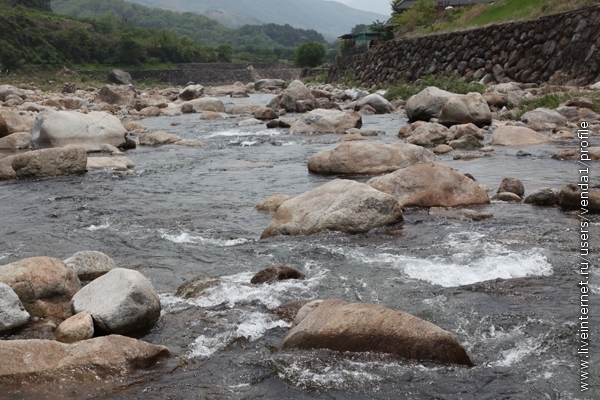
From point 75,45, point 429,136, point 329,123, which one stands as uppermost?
point 429,136

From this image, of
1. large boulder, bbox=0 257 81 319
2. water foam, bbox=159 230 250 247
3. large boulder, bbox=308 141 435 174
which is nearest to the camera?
large boulder, bbox=0 257 81 319

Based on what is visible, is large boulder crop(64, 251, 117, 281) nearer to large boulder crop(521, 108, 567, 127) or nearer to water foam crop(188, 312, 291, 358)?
water foam crop(188, 312, 291, 358)

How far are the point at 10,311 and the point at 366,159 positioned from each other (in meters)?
8.73

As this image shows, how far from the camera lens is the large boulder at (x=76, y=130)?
18.4 m

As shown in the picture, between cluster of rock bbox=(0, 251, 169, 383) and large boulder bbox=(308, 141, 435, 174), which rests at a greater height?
large boulder bbox=(308, 141, 435, 174)

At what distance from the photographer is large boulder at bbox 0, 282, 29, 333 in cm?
635

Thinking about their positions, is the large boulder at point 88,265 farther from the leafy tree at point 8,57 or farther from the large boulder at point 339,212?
the leafy tree at point 8,57

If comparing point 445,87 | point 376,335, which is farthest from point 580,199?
point 445,87

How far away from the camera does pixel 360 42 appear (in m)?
65.6

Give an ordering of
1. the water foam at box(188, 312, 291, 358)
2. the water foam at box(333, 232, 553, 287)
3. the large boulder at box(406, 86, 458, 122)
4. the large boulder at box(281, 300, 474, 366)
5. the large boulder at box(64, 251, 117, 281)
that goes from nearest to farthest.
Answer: the large boulder at box(281, 300, 474, 366), the water foam at box(188, 312, 291, 358), the water foam at box(333, 232, 553, 287), the large boulder at box(64, 251, 117, 281), the large boulder at box(406, 86, 458, 122)

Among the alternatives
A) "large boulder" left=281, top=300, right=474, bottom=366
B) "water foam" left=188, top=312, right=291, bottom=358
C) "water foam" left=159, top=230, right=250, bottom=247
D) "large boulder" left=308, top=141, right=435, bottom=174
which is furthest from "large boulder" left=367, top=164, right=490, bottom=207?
"large boulder" left=281, top=300, right=474, bottom=366

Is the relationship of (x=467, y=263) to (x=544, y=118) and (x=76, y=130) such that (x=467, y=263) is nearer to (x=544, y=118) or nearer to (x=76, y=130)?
(x=76, y=130)

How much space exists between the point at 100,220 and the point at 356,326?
6.47m

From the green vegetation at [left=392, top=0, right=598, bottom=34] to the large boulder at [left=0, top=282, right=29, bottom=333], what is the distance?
29.5 metres
